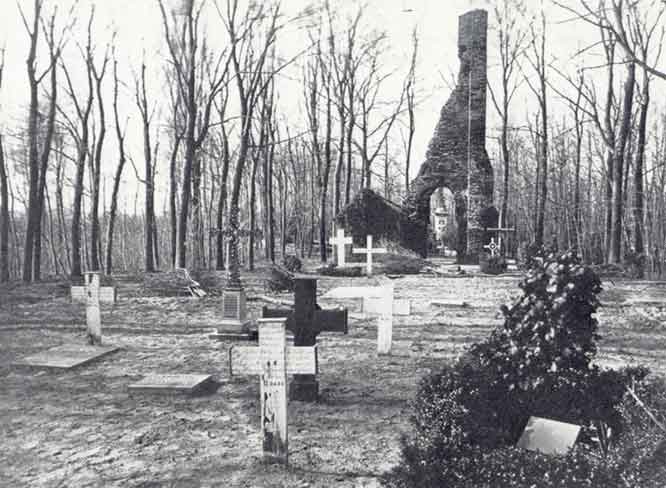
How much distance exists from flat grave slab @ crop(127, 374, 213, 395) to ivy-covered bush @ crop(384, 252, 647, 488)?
255 centimetres

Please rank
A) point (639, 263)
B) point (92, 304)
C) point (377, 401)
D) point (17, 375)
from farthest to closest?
point (639, 263)
point (92, 304)
point (17, 375)
point (377, 401)

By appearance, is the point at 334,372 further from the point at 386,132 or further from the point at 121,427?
the point at 386,132

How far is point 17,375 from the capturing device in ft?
21.6

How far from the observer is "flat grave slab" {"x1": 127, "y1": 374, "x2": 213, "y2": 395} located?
566cm

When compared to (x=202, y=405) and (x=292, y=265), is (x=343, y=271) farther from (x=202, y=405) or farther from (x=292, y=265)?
(x=202, y=405)

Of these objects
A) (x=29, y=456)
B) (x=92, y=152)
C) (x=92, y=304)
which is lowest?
(x=29, y=456)

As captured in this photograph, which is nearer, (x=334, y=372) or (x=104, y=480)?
(x=104, y=480)

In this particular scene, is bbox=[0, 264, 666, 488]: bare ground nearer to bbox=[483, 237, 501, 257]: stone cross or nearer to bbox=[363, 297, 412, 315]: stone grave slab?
bbox=[363, 297, 412, 315]: stone grave slab

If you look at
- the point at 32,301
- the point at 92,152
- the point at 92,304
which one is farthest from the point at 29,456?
the point at 92,152

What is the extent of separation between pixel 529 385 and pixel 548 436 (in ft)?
1.66

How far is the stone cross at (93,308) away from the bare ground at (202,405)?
592 mm

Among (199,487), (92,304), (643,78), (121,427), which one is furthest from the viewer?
(643,78)

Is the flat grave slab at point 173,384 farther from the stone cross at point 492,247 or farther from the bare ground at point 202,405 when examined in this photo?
the stone cross at point 492,247

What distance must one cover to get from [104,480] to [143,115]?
2436 centimetres
